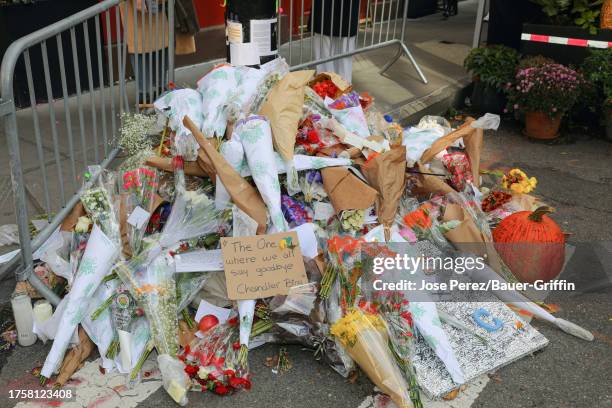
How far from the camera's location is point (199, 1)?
847 cm

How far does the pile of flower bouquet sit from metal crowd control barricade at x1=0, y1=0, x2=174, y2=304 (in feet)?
0.50

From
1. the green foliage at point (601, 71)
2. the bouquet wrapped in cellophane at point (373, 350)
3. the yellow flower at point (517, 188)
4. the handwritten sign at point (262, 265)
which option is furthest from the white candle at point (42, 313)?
the green foliage at point (601, 71)

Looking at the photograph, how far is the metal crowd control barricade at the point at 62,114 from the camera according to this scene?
2.94 metres

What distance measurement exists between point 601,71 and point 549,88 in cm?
58

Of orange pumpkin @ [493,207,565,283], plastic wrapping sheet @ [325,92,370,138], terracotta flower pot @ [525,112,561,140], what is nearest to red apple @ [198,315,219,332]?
plastic wrapping sheet @ [325,92,370,138]

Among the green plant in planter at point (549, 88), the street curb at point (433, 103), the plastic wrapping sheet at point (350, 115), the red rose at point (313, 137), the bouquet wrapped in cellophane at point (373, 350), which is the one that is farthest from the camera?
the street curb at point (433, 103)

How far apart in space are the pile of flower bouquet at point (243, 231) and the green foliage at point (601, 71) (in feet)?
9.45

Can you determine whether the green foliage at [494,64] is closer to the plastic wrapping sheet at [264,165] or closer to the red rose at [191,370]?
the plastic wrapping sheet at [264,165]

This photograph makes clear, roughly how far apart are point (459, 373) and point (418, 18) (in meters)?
10.3

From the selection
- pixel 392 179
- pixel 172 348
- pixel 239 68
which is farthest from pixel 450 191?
pixel 172 348

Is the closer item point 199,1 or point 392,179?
point 392,179

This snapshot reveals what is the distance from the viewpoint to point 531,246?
143 inches

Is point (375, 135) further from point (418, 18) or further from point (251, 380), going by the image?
point (418, 18)

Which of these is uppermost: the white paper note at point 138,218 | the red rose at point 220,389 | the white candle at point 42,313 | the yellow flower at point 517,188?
the white paper note at point 138,218
